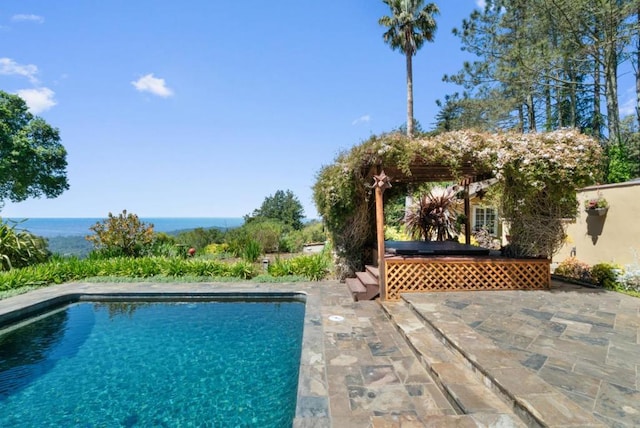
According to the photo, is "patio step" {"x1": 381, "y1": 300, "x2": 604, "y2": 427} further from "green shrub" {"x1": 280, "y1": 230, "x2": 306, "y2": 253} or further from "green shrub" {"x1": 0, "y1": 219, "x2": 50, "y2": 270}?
"green shrub" {"x1": 0, "y1": 219, "x2": 50, "y2": 270}

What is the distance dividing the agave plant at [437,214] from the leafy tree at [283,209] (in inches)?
626

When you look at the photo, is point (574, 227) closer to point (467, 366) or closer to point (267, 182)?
point (467, 366)

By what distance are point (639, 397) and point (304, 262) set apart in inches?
292

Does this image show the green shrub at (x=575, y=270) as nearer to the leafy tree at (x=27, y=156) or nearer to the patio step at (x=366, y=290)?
the patio step at (x=366, y=290)

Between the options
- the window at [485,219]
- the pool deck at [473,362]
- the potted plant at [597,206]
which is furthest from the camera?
the window at [485,219]

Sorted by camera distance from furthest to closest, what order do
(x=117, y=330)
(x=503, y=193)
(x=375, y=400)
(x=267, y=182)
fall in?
(x=267, y=182) → (x=503, y=193) → (x=117, y=330) → (x=375, y=400)

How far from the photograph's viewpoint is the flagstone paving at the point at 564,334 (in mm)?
2781

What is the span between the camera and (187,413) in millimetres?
Answer: 3371

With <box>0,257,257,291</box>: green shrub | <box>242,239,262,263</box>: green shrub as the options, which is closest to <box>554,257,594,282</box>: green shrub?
<box>0,257,257,291</box>: green shrub

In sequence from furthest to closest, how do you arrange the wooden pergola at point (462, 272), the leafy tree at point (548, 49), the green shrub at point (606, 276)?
the leafy tree at point (548, 49) < the green shrub at point (606, 276) < the wooden pergola at point (462, 272)

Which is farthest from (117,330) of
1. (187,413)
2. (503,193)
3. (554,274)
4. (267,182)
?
(267,182)

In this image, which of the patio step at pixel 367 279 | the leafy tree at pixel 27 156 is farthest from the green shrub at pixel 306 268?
the leafy tree at pixel 27 156

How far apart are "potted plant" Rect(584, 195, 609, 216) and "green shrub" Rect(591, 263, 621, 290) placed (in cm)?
178

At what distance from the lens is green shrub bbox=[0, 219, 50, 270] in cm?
922
